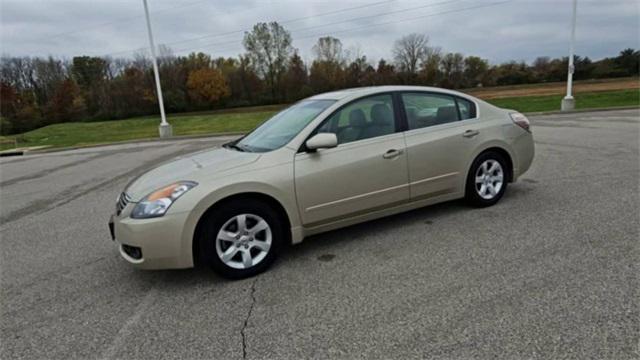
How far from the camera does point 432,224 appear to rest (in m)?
4.32

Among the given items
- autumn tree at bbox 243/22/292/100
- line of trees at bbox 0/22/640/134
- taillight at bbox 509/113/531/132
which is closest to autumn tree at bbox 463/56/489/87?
line of trees at bbox 0/22/640/134

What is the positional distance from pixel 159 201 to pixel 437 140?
2.83 meters

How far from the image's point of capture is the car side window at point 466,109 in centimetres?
461

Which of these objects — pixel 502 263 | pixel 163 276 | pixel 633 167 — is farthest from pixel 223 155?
pixel 633 167

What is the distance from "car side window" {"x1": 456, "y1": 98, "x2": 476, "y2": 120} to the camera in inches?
181

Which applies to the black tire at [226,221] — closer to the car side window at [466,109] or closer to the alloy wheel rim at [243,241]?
the alloy wheel rim at [243,241]

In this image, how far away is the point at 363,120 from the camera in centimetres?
400

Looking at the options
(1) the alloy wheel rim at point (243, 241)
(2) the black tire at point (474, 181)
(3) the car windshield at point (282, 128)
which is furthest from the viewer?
(2) the black tire at point (474, 181)

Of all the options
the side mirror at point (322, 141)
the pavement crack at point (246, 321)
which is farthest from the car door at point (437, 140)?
the pavement crack at point (246, 321)

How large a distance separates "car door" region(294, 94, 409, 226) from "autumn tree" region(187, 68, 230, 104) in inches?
2429

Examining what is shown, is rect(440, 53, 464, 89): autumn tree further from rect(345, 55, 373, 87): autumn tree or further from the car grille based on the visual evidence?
the car grille

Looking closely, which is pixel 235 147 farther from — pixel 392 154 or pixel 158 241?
pixel 392 154

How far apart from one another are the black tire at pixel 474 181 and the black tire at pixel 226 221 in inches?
93.6

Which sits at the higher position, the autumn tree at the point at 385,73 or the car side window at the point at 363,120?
the autumn tree at the point at 385,73
